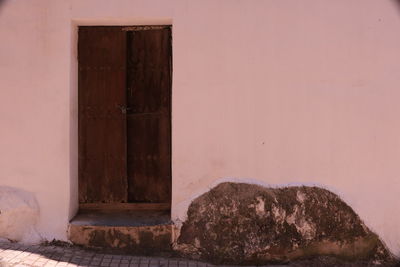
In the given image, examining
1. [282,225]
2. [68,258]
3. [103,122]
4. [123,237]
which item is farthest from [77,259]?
[282,225]

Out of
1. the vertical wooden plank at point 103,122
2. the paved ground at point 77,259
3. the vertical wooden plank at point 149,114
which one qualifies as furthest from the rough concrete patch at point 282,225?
the vertical wooden plank at point 103,122

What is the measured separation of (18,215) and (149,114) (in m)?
1.57

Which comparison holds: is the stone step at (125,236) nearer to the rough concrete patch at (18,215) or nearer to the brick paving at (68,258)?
the brick paving at (68,258)

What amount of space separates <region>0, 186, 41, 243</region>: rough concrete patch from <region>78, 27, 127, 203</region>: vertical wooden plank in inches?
22.2

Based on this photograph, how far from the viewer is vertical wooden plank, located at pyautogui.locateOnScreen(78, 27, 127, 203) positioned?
428cm

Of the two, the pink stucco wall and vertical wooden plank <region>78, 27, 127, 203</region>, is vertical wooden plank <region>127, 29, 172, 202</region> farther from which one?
the pink stucco wall

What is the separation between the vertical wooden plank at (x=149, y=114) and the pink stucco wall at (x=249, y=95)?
449 millimetres

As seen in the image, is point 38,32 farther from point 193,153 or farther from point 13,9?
point 193,153

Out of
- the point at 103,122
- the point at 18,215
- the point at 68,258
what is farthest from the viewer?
the point at 103,122

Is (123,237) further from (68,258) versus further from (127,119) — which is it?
(127,119)

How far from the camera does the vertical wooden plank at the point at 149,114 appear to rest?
4.31 meters

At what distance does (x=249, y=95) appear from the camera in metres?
3.88

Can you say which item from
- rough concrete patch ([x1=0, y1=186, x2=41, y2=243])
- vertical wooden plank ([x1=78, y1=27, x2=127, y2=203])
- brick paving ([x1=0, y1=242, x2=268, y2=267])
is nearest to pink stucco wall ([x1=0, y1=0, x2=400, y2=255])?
rough concrete patch ([x1=0, y1=186, x2=41, y2=243])

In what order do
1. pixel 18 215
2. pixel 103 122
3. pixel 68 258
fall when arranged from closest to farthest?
1. pixel 68 258
2. pixel 18 215
3. pixel 103 122
